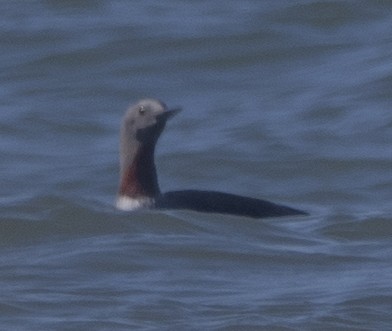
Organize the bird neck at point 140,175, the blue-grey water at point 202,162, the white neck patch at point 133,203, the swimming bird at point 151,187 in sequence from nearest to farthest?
the blue-grey water at point 202,162 → the swimming bird at point 151,187 → the white neck patch at point 133,203 → the bird neck at point 140,175

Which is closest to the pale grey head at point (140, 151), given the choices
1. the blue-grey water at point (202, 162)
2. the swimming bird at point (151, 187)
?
the swimming bird at point (151, 187)

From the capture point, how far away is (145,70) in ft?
65.1

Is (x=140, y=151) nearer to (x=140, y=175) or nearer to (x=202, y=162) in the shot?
(x=140, y=175)

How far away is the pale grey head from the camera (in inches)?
525

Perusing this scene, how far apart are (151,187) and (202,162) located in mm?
3120

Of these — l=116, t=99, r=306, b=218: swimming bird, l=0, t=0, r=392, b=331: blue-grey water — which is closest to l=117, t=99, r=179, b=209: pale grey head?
l=116, t=99, r=306, b=218: swimming bird

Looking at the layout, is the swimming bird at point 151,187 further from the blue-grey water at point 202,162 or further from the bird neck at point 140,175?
the blue-grey water at point 202,162

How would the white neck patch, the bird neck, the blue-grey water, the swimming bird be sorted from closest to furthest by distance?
the blue-grey water
the swimming bird
the white neck patch
the bird neck

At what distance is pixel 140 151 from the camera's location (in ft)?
44.4

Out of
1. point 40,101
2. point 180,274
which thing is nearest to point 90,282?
point 180,274

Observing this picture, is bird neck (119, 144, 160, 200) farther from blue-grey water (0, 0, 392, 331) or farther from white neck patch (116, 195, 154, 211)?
blue-grey water (0, 0, 392, 331)

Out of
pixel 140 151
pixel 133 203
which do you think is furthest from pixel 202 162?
pixel 133 203

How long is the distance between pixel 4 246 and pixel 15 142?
18.3ft

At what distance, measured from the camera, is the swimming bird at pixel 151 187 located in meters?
13.0
